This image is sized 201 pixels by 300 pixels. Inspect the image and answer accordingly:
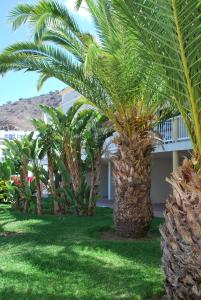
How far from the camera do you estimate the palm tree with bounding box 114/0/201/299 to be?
471cm

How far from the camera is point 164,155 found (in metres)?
23.4

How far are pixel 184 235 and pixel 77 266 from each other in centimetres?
332

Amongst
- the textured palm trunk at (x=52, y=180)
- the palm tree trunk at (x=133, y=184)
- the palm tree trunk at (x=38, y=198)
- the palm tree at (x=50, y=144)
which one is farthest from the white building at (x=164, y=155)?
the palm tree trunk at (x=38, y=198)

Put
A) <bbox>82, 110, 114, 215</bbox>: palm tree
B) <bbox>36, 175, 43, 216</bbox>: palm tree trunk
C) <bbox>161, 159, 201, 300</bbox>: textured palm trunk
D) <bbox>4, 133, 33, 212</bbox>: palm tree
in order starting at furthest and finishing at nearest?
1. <bbox>4, 133, 33, 212</bbox>: palm tree
2. <bbox>36, 175, 43, 216</bbox>: palm tree trunk
3. <bbox>82, 110, 114, 215</bbox>: palm tree
4. <bbox>161, 159, 201, 300</bbox>: textured palm trunk

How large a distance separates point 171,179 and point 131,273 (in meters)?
2.76

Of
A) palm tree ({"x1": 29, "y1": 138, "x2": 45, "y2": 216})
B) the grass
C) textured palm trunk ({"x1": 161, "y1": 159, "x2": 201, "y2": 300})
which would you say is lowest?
the grass

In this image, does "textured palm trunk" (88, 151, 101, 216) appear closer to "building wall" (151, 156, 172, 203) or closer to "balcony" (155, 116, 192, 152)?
"balcony" (155, 116, 192, 152)

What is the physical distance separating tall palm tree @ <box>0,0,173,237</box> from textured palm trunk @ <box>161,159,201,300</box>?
4.17m

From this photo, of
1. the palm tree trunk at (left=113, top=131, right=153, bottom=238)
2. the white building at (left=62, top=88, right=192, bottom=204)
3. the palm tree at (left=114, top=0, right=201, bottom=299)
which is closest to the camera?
the palm tree at (left=114, top=0, right=201, bottom=299)

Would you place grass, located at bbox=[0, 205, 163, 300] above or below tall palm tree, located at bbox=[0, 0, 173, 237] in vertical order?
below

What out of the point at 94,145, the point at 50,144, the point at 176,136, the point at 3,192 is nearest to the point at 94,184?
the point at 94,145

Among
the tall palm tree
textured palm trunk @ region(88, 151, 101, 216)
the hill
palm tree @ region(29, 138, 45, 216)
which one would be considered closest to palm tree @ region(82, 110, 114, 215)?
textured palm trunk @ region(88, 151, 101, 216)

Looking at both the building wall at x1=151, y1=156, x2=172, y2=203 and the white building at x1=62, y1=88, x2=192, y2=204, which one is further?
the building wall at x1=151, y1=156, x2=172, y2=203

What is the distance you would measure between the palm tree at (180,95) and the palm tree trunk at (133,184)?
523 centimetres
